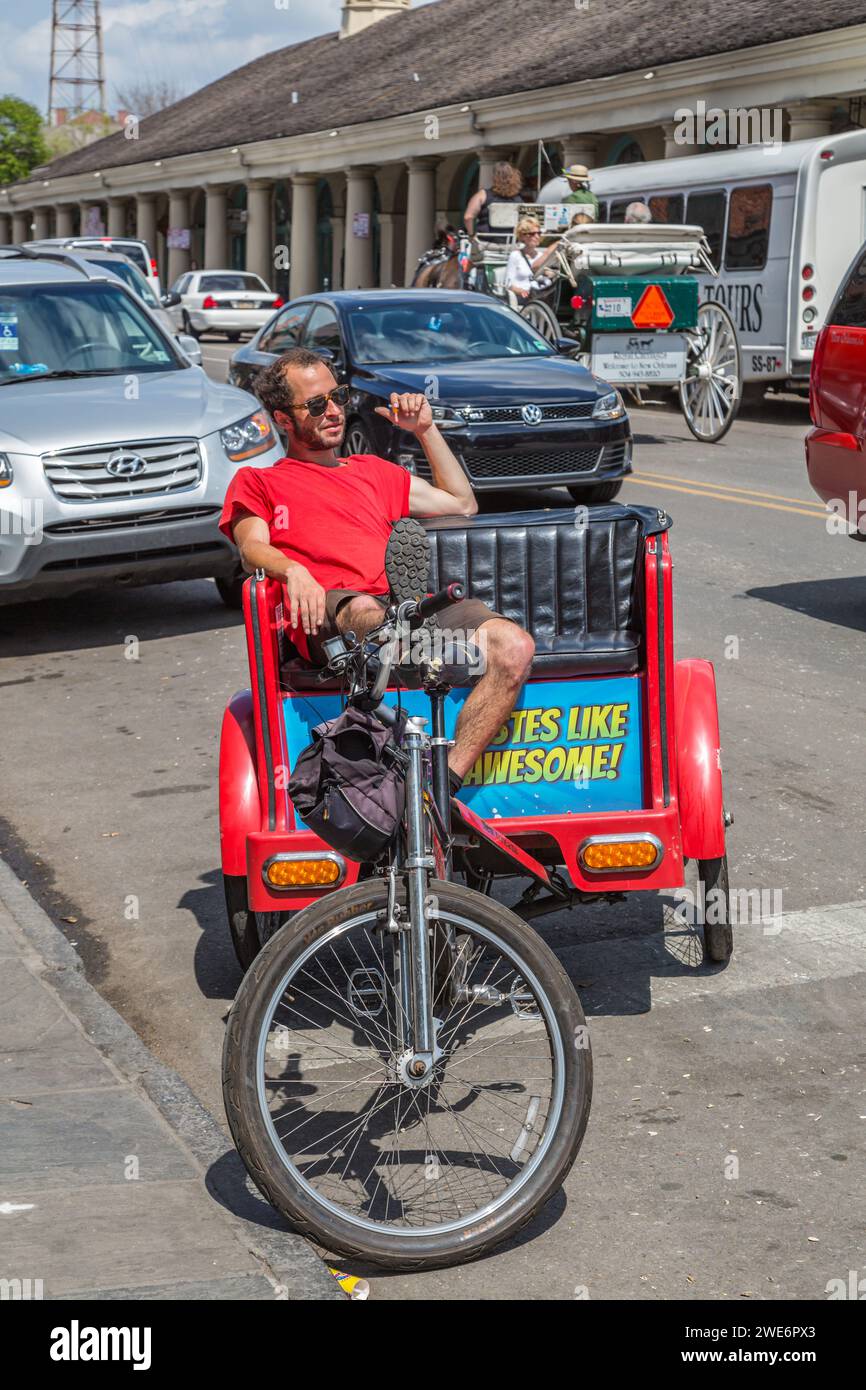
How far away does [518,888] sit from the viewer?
19.0ft

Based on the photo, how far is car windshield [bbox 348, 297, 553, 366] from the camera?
13.9 meters

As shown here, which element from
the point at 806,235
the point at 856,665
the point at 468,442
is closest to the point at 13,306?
the point at 468,442

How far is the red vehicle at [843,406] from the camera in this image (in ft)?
31.1

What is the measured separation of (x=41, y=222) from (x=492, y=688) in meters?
78.0

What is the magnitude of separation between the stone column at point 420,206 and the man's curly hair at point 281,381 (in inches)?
1513

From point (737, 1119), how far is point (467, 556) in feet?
5.38

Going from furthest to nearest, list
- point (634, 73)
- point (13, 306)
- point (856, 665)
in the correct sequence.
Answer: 1. point (634, 73)
2. point (13, 306)
3. point (856, 665)

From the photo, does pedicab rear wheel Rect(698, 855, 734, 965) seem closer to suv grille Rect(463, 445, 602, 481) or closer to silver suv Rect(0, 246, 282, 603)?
silver suv Rect(0, 246, 282, 603)

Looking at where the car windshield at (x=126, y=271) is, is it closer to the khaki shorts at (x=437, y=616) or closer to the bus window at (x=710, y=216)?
the bus window at (x=710, y=216)

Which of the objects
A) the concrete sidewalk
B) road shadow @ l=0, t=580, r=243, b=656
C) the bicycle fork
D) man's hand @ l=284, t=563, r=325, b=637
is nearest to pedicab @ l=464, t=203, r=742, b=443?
road shadow @ l=0, t=580, r=243, b=656

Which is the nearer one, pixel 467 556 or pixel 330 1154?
pixel 330 1154

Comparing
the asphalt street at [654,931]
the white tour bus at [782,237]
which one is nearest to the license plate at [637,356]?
the white tour bus at [782,237]

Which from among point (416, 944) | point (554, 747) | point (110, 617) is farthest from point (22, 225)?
point (416, 944)

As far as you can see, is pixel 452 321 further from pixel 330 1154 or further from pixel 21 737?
pixel 330 1154
